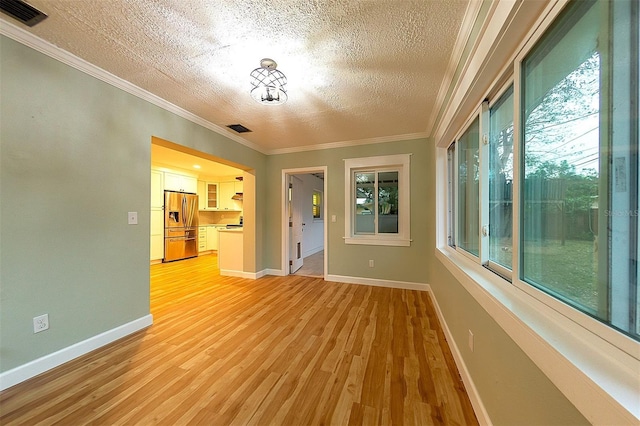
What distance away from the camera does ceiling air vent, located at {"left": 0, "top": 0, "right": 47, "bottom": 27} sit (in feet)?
4.49

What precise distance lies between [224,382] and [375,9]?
2.66 m

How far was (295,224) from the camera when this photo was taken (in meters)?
4.73

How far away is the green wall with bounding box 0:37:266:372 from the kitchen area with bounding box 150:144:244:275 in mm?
2034

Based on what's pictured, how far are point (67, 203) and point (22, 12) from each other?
128cm

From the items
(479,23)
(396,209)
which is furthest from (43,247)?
(396,209)

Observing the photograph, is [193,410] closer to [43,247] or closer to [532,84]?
[43,247]

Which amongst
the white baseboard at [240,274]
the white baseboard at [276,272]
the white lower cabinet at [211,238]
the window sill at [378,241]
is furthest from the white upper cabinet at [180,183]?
the window sill at [378,241]

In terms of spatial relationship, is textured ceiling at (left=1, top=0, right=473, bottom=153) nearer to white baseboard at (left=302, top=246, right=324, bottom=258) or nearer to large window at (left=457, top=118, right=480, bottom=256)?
large window at (left=457, top=118, right=480, bottom=256)

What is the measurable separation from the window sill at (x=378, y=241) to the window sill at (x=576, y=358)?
259 cm

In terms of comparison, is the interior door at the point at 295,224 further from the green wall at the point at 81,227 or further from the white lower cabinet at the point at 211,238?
the white lower cabinet at the point at 211,238

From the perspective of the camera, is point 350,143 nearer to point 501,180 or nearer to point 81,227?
point 501,180

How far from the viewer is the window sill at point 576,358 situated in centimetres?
49

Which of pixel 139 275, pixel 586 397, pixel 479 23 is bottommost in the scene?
pixel 139 275

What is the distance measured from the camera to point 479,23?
1.29m
